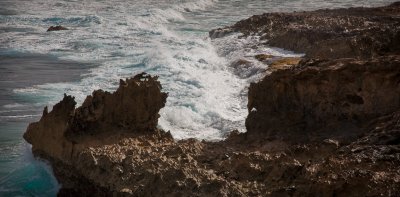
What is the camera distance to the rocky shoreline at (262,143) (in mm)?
6391

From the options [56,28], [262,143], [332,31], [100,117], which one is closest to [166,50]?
[332,31]

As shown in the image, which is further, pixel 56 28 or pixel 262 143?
pixel 56 28

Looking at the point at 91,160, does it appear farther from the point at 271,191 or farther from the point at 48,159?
the point at 271,191

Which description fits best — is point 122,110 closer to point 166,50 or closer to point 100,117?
point 100,117

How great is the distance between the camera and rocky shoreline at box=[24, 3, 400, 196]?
21.0ft

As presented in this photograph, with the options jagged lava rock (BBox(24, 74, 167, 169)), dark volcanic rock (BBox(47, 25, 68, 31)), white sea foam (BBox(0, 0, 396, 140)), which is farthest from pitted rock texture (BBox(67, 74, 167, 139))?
dark volcanic rock (BBox(47, 25, 68, 31))

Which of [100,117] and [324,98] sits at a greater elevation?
[324,98]

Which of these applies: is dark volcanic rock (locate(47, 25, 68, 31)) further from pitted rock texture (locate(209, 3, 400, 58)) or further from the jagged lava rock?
the jagged lava rock

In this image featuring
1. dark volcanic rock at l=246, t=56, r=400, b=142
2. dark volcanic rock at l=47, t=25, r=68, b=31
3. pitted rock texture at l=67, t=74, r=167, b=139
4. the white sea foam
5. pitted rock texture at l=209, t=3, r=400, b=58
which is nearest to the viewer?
dark volcanic rock at l=246, t=56, r=400, b=142

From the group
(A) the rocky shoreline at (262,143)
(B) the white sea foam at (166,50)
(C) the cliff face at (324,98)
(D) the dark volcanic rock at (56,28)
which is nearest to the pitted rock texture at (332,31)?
(B) the white sea foam at (166,50)

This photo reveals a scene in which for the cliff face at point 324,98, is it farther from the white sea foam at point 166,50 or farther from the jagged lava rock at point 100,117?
the white sea foam at point 166,50

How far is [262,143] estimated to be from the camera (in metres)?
8.59

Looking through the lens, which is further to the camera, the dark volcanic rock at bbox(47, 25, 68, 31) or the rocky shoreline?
the dark volcanic rock at bbox(47, 25, 68, 31)

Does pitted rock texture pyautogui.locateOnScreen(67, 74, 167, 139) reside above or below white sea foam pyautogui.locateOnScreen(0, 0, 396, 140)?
above
